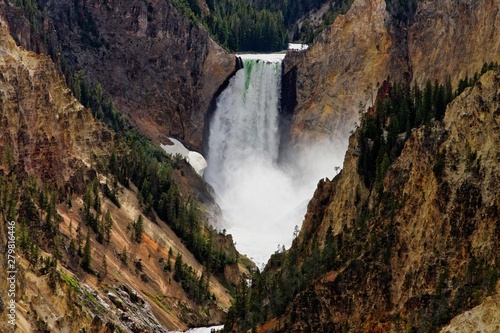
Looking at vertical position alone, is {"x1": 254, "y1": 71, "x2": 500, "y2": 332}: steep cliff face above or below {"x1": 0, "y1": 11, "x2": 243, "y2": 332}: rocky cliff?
below

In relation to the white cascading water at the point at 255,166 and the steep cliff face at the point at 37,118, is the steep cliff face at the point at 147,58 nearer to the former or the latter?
the white cascading water at the point at 255,166

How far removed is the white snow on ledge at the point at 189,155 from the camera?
178m

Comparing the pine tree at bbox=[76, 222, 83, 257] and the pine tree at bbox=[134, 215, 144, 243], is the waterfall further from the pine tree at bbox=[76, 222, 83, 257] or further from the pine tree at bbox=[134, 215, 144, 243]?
the pine tree at bbox=[76, 222, 83, 257]

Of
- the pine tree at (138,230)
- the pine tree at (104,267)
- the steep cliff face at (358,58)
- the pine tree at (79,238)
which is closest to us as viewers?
the pine tree at (79,238)

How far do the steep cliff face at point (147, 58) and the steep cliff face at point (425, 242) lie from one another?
88.6 meters

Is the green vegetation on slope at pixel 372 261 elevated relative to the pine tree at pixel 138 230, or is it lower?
lower

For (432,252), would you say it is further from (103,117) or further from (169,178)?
(103,117)

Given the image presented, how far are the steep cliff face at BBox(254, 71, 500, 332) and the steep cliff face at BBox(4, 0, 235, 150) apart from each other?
8860 centimetres

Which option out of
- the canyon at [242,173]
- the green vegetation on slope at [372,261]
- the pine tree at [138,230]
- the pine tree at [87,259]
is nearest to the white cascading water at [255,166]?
the canyon at [242,173]

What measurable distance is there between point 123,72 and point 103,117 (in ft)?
56.9

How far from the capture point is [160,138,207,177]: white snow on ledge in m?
178

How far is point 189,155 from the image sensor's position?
180250 mm

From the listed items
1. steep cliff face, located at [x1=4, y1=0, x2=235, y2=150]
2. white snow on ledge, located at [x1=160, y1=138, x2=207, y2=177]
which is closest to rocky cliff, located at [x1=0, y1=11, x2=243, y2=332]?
white snow on ledge, located at [x1=160, y1=138, x2=207, y2=177]

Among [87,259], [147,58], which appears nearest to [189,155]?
[147,58]
